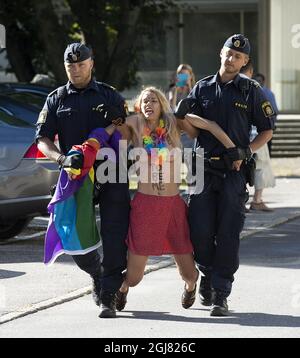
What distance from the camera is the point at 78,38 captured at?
20.6 meters

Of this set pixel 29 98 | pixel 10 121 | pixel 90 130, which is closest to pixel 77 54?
pixel 90 130

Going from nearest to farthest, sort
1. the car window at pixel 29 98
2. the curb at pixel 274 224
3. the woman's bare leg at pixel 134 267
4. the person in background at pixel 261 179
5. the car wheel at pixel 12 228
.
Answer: the woman's bare leg at pixel 134 267
the car wheel at pixel 12 228
the curb at pixel 274 224
the car window at pixel 29 98
the person in background at pixel 261 179

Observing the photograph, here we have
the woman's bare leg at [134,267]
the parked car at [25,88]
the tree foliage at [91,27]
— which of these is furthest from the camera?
the tree foliage at [91,27]

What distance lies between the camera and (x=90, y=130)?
24.3ft

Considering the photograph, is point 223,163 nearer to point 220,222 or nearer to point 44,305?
point 220,222

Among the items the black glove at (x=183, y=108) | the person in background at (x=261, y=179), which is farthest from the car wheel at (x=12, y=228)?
the black glove at (x=183, y=108)

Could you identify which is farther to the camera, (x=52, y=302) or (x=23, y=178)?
(x=23, y=178)

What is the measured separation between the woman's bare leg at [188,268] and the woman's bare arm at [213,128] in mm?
809

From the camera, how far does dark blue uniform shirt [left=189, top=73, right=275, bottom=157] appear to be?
296 inches

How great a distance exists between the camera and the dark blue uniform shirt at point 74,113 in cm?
743

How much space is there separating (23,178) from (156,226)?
11.1 feet

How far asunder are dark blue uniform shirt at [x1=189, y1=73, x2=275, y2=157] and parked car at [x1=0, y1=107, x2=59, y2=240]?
3283 mm

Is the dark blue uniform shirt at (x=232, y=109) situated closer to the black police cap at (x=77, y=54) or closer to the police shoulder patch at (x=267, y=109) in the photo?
the police shoulder patch at (x=267, y=109)
